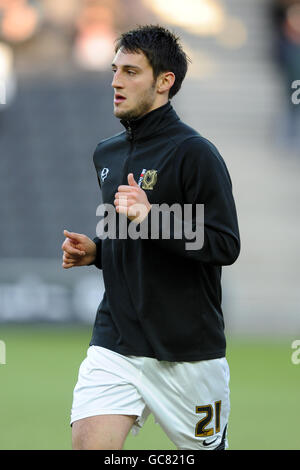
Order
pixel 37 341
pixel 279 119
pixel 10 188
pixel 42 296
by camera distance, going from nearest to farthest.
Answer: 1. pixel 37 341
2. pixel 42 296
3. pixel 10 188
4. pixel 279 119

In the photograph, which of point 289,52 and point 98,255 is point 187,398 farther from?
point 289,52

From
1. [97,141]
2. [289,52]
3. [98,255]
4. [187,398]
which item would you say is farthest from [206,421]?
[289,52]

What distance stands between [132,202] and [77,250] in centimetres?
75

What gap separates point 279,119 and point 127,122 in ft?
62.1

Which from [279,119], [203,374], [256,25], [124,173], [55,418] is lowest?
[55,418]

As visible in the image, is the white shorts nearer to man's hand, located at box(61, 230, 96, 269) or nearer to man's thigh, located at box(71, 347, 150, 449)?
man's thigh, located at box(71, 347, 150, 449)

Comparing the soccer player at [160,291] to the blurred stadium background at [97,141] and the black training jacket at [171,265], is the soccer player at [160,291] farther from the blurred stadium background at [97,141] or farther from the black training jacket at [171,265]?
the blurred stadium background at [97,141]

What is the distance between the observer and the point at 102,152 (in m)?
5.30

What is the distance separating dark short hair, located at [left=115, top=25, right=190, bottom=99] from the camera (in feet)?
16.3

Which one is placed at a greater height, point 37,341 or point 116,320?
point 116,320

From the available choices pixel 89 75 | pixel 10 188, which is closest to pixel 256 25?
pixel 89 75

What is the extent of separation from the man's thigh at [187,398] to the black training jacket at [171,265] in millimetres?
63

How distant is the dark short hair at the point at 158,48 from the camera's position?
16.3 ft

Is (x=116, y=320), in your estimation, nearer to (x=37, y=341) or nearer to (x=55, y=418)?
(x=55, y=418)
